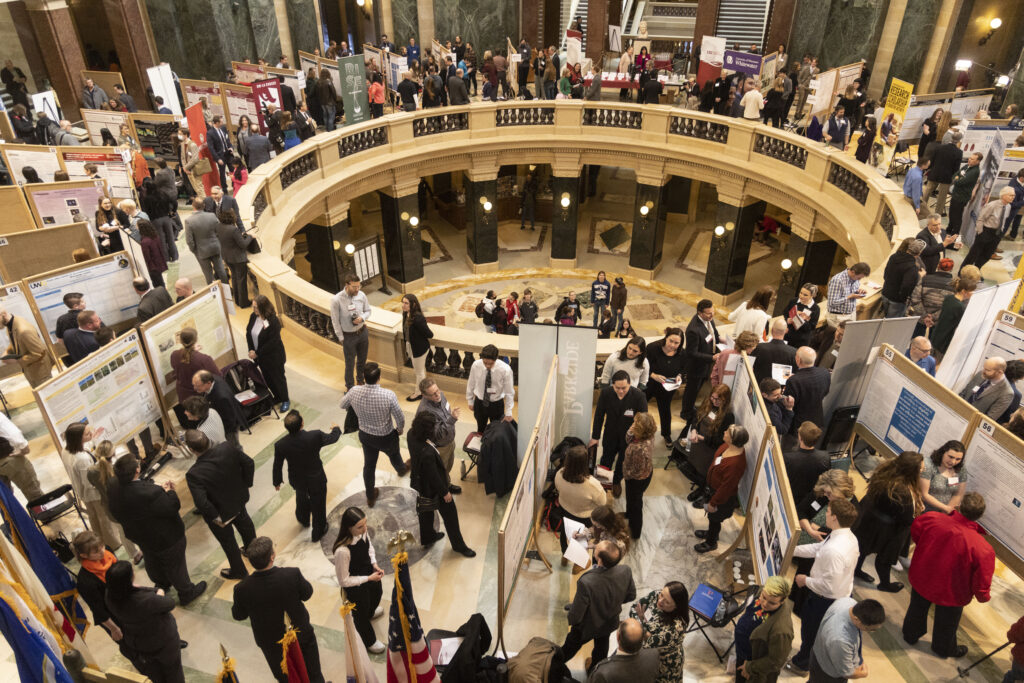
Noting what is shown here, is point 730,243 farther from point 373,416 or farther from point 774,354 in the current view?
point 373,416

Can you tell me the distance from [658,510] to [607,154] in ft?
42.0

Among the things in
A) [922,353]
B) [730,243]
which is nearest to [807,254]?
[730,243]

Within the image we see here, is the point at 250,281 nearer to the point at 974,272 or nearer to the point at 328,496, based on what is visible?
the point at 328,496

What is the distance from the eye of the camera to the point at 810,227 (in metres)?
14.5

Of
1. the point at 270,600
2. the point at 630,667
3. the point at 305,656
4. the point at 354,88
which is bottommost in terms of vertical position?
the point at 305,656

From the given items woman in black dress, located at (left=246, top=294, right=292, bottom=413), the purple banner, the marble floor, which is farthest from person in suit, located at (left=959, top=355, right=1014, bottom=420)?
the purple banner

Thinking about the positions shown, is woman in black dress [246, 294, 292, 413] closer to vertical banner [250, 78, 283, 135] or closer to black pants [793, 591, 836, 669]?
black pants [793, 591, 836, 669]

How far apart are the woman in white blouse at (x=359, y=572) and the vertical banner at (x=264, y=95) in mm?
13239

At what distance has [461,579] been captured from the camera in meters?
5.92

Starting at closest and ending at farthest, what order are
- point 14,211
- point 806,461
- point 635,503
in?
point 806,461, point 635,503, point 14,211

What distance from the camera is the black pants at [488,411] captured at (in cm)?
689

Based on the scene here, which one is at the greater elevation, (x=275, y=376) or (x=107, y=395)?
(x=107, y=395)

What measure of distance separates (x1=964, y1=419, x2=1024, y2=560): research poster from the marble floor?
0.72 metres

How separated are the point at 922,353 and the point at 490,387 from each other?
13.4 feet
